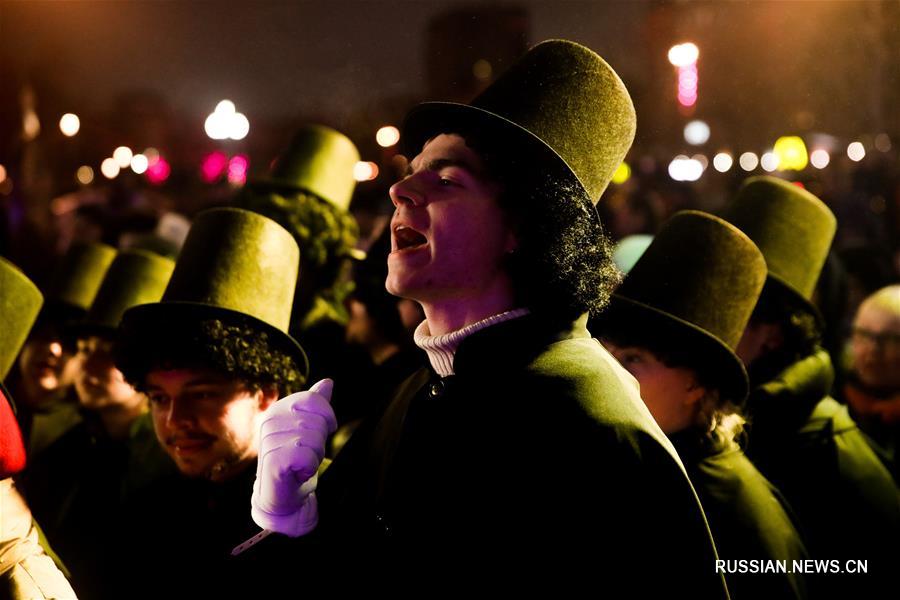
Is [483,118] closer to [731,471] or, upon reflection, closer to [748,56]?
[731,471]

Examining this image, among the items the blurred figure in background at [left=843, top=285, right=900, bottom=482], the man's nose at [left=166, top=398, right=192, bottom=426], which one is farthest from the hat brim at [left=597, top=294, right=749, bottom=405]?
the blurred figure in background at [left=843, top=285, right=900, bottom=482]

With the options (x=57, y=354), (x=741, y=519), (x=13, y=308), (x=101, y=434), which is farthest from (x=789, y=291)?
(x=57, y=354)

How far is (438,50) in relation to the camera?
329 cm

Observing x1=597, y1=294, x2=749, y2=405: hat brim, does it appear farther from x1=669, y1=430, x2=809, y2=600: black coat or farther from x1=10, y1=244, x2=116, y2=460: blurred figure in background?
x1=10, y1=244, x2=116, y2=460: blurred figure in background

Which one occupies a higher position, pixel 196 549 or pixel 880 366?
pixel 196 549

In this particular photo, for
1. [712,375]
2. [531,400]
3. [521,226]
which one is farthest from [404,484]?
[712,375]

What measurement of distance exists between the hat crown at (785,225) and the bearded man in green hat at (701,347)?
0.85 m

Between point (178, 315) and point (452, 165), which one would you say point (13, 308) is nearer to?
point (178, 315)

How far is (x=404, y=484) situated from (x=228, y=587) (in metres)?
0.94

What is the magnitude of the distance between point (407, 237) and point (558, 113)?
A: 1.50ft

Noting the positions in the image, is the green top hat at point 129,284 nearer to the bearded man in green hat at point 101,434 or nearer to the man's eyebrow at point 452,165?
the bearded man in green hat at point 101,434

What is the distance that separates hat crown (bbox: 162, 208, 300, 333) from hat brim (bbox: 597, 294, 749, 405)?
1173mm

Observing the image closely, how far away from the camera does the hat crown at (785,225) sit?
13.1 ft

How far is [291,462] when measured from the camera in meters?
2.19
